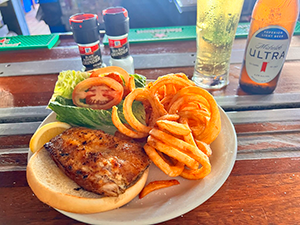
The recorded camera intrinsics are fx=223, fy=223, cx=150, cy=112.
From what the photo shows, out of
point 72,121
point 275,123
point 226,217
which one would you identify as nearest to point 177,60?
point 275,123

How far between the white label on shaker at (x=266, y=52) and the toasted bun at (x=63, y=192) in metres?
1.16

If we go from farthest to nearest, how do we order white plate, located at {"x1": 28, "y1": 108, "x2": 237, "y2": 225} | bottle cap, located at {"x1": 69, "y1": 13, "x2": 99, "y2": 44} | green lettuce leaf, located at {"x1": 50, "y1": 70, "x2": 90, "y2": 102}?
bottle cap, located at {"x1": 69, "y1": 13, "x2": 99, "y2": 44}, green lettuce leaf, located at {"x1": 50, "y1": 70, "x2": 90, "y2": 102}, white plate, located at {"x1": 28, "y1": 108, "x2": 237, "y2": 225}

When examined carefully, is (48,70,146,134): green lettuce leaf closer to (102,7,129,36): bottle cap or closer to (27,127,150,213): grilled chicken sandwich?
(27,127,150,213): grilled chicken sandwich

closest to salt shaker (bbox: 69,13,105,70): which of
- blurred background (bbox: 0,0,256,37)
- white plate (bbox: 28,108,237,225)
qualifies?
white plate (bbox: 28,108,237,225)

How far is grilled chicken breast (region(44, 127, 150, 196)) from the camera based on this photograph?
3.31 feet

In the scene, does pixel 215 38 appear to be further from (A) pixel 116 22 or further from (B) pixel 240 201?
(B) pixel 240 201

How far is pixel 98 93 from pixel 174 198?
37.9 inches

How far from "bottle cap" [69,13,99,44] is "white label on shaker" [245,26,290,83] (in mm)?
1265

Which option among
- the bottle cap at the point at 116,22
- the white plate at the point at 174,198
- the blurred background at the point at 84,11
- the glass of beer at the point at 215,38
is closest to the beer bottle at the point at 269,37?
the glass of beer at the point at 215,38

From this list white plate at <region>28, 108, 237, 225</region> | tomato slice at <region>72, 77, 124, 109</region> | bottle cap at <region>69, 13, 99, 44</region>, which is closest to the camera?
white plate at <region>28, 108, 237, 225</region>

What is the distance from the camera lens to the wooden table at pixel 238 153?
3.37 ft

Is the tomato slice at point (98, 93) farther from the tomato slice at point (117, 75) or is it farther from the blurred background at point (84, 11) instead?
the blurred background at point (84, 11)

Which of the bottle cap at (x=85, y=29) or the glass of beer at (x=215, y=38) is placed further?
the bottle cap at (x=85, y=29)

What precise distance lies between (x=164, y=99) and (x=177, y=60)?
106 centimetres
